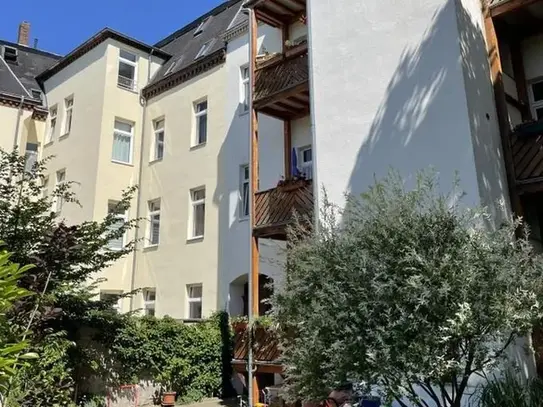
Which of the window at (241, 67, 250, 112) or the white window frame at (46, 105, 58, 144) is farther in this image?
the white window frame at (46, 105, 58, 144)

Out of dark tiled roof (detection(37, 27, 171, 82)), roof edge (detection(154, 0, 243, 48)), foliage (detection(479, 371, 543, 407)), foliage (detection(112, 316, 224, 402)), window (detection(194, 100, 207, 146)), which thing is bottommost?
foliage (detection(479, 371, 543, 407))

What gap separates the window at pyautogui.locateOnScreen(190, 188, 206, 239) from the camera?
54.0 feet

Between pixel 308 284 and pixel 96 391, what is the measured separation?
7.77 metres

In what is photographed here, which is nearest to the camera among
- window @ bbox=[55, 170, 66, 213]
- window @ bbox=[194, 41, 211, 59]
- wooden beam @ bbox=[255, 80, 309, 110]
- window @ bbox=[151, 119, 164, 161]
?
wooden beam @ bbox=[255, 80, 309, 110]

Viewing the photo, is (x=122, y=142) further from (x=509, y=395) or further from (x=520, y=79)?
(x=509, y=395)

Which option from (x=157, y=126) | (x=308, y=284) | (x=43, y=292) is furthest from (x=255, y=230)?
(x=157, y=126)

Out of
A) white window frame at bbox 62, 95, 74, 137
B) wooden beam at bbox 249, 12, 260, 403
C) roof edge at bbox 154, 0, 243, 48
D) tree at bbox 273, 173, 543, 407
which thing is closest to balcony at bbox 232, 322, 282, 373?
wooden beam at bbox 249, 12, 260, 403

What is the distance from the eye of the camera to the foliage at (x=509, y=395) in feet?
20.0

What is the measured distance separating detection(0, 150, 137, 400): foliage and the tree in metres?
5.52

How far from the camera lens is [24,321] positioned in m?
9.17

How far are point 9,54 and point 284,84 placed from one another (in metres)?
19.3

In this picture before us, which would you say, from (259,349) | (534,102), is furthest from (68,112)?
(534,102)

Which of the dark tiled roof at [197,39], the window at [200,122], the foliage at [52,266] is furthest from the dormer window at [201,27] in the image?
the foliage at [52,266]

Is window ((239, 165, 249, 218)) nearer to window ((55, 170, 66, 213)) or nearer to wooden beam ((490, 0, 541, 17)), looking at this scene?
wooden beam ((490, 0, 541, 17))
